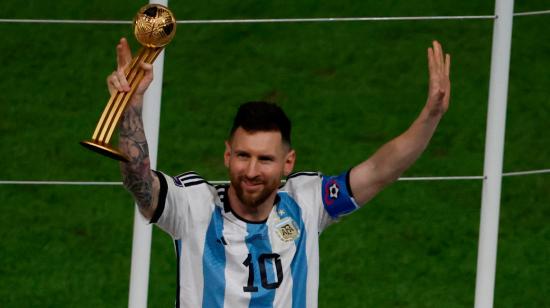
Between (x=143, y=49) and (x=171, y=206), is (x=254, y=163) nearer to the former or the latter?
(x=171, y=206)

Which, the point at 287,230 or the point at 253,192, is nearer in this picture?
the point at 253,192

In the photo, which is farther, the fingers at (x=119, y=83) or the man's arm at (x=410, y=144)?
the man's arm at (x=410, y=144)

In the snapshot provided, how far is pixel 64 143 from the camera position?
8.95 m

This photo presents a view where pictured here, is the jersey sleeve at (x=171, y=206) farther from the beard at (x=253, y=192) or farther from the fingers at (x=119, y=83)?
the fingers at (x=119, y=83)

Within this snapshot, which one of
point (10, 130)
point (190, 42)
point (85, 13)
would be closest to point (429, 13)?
point (190, 42)

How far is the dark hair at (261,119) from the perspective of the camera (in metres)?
4.18

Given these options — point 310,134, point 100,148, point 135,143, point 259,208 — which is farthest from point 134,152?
point 310,134

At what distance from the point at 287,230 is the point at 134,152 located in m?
0.69

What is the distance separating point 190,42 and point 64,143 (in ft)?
4.85

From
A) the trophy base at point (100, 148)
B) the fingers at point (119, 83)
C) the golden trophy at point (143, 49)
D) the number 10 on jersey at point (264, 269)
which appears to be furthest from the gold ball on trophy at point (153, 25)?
the number 10 on jersey at point (264, 269)

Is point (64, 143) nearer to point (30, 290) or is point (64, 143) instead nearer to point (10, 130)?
point (10, 130)

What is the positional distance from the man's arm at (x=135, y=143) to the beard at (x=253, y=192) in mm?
278

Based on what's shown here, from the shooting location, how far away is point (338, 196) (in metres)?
4.44

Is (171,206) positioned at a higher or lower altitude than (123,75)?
lower
